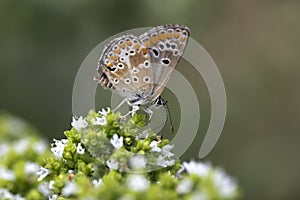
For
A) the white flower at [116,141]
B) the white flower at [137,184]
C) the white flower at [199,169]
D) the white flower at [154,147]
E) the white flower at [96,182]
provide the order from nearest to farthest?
the white flower at [137,184]
the white flower at [199,169]
the white flower at [96,182]
the white flower at [116,141]
the white flower at [154,147]

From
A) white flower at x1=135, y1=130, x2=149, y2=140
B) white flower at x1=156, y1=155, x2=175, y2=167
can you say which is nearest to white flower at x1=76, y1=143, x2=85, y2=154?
white flower at x1=135, y1=130, x2=149, y2=140

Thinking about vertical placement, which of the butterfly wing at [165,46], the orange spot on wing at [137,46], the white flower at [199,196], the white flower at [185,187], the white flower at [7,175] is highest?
the orange spot on wing at [137,46]

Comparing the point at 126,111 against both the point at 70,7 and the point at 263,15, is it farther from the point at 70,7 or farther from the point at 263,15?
the point at 263,15

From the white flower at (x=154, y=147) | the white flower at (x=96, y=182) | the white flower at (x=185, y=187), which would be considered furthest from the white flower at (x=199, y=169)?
the white flower at (x=96, y=182)

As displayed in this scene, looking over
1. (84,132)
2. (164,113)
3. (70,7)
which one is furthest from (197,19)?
(84,132)

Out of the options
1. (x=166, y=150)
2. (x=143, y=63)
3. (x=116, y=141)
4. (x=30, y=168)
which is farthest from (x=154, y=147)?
(x=143, y=63)

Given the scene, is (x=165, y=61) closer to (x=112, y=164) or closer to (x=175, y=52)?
(x=175, y=52)

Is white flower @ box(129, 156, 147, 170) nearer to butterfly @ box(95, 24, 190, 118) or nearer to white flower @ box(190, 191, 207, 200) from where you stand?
white flower @ box(190, 191, 207, 200)

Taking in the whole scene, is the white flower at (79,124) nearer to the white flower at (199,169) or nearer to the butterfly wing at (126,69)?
the butterfly wing at (126,69)
